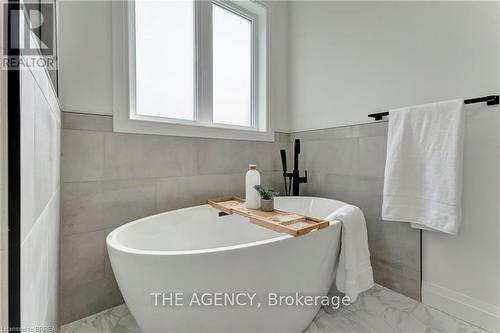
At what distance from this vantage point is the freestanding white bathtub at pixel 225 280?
2.78ft

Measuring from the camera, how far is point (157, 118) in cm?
167

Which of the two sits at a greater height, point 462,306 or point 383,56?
point 383,56

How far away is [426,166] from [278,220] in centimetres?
→ 91

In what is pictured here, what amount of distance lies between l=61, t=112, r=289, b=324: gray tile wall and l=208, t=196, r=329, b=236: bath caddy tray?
320mm

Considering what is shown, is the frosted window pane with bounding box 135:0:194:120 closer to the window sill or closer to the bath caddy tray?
the window sill

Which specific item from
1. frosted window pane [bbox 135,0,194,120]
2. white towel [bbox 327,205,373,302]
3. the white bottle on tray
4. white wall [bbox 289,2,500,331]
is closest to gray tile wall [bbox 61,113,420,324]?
white wall [bbox 289,2,500,331]

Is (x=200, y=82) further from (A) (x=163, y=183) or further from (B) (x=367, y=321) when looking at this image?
(B) (x=367, y=321)

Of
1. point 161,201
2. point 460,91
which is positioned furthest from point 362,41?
point 161,201

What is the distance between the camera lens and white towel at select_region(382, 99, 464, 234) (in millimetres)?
1205

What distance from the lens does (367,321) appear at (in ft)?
4.22


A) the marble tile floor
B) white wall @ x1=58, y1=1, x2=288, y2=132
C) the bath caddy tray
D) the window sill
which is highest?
white wall @ x1=58, y1=1, x2=288, y2=132

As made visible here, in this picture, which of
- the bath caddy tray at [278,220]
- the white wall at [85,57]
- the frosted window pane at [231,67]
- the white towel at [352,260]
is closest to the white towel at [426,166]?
the white towel at [352,260]

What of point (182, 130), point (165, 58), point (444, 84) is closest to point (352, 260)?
point (444, 84)

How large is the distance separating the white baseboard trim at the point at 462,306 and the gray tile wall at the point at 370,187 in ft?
0.24
